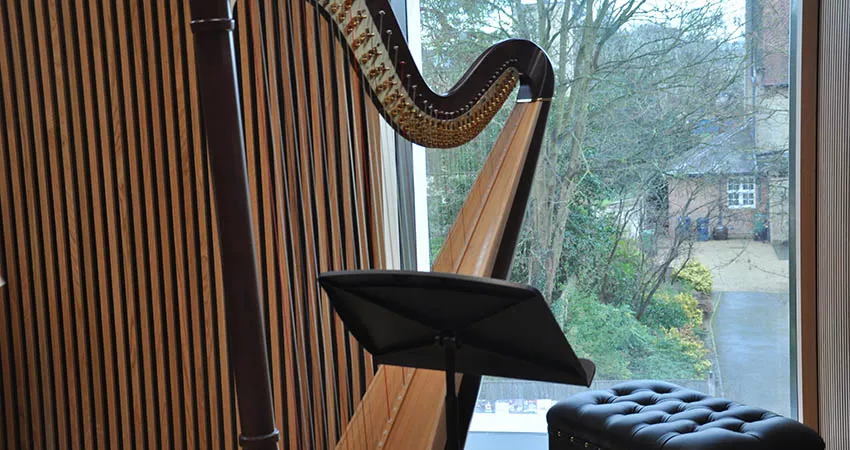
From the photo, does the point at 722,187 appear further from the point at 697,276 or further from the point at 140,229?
the point at 140,229

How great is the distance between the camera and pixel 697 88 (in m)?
3.04

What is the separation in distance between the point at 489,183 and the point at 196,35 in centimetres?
154

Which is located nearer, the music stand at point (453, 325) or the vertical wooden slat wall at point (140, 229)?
the music stand at point (453, 325)

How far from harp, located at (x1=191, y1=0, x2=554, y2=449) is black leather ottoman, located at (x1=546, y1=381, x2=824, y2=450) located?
723mm

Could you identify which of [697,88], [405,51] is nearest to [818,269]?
[697,88]

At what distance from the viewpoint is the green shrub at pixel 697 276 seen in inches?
122

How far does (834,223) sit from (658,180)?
682mm

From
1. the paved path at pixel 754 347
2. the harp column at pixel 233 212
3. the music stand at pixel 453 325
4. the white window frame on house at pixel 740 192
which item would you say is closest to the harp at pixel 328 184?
the harp column at pixel 233 212

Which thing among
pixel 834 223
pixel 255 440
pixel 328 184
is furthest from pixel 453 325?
pixel 834 223

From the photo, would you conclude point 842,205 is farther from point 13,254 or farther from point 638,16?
point 13,254

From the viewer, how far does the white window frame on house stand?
3.03 m

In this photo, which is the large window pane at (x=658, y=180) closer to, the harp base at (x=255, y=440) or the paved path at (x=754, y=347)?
the paved path at (x=754, y=347)

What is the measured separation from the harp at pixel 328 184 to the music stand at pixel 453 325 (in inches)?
6.5

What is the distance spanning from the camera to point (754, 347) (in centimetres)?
310
